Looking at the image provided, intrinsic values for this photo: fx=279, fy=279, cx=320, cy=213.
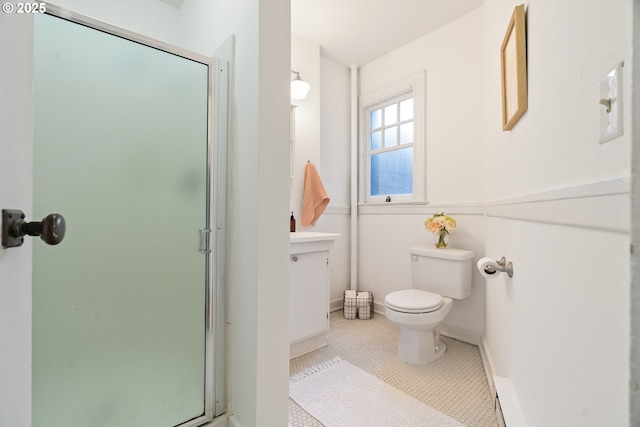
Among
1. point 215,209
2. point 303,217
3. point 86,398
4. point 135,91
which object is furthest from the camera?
point 303,217

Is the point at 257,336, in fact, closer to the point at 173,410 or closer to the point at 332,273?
the point at 173,410

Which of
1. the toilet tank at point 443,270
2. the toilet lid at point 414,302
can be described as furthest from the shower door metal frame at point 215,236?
the toilet tank at point 443,270

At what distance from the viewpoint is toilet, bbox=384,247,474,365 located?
5.85ft

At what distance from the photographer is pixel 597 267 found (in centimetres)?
55

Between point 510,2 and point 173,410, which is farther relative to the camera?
point 510,2

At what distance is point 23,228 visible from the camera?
47 cm

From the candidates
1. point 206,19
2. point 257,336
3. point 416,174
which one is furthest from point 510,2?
point 257,336

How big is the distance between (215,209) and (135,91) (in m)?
0.58

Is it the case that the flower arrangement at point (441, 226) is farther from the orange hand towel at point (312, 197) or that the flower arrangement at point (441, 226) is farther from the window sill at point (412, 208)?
the orange hand towel at point (312, 197)

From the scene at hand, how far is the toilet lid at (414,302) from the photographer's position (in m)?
1.76

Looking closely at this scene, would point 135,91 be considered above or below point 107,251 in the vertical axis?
above

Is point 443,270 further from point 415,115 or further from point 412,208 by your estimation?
point 415,115

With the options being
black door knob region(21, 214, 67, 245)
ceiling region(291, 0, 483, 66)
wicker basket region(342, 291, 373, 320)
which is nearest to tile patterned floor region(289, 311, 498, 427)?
wicker basket region(342, 291, 373, 320)

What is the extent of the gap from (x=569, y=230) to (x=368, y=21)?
225 cm
